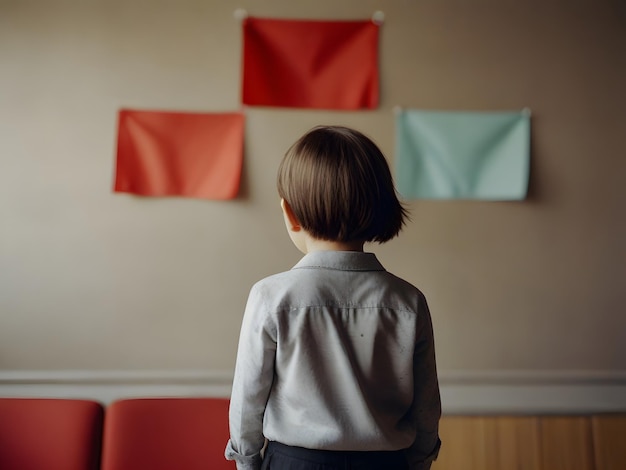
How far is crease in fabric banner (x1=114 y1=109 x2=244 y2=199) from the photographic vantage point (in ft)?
6.04

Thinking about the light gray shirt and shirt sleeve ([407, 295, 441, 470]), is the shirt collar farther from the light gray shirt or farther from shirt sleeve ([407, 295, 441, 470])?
shirt sleeve ([407, 295, 441, 470])

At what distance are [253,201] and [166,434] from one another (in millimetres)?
755

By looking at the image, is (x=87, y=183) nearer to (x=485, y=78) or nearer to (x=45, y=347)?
(x=45, y=347)

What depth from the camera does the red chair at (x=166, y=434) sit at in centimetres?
161

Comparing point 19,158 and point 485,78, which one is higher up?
point 485,78

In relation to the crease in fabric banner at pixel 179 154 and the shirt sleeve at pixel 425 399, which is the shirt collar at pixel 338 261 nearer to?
the shirt sleeve at pixel 425 399

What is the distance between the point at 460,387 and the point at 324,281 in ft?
3.52

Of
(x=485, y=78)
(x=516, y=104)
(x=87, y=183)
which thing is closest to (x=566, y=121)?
(x=516, y=104)

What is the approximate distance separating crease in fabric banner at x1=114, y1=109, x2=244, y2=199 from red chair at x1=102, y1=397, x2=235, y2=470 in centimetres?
65

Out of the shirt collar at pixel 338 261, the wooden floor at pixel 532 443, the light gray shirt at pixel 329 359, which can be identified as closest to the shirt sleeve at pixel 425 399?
the light gray shirt at pixel 329 359

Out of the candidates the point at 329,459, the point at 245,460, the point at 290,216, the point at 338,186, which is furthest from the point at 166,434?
the point at 338,186

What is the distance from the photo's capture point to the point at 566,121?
6.36 ft

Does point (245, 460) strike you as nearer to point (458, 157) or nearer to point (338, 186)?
point (338, 186)

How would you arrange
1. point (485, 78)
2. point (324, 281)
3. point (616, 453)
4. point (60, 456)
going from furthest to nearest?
point (485, 78) < point (616, 453) < point (60, 456) < point (324, 281)
